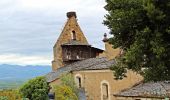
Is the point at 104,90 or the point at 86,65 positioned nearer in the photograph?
the point at 104,90

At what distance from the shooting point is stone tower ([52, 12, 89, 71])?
200 feet

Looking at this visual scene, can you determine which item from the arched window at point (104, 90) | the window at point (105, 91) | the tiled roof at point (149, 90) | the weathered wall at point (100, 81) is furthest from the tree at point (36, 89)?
the tiled roof at point (149, 90)

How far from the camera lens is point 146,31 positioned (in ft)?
76.4

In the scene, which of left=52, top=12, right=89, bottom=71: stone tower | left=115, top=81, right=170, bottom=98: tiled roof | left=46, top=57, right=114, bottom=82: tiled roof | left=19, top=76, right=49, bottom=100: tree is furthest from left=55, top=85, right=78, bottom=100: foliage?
left=52, top=12, right=89, bottom=71: stone tower

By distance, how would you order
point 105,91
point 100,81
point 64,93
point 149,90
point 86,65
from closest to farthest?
point 149,90 → point 64,93 → point 105,91 → point 100,81 → point 86,65

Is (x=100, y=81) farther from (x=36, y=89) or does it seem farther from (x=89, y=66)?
(x=36, y=89)

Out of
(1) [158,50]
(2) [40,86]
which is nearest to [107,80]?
(2) [40,86]

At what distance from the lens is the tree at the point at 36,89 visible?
49.1 meters

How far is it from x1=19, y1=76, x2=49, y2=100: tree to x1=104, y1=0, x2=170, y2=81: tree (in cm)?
2464

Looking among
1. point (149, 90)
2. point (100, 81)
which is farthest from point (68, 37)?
point (149, 90)

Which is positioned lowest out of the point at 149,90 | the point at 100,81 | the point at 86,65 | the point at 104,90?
the point at 104,90

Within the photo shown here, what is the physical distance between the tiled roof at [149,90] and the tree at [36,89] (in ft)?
46.5

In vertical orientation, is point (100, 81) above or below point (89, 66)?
below

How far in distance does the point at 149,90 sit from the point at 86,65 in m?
15.6
